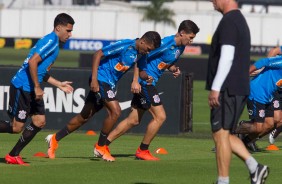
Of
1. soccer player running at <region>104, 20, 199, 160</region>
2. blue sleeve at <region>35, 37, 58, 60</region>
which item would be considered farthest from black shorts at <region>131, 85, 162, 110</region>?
blue sleeve at <region>35, 37, 58, 60</region>

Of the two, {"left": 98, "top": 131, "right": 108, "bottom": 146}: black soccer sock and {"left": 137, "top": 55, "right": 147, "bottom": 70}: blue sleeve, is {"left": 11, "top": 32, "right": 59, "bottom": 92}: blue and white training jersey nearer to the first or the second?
{"left": 98, "top": 131, "right": 108, "bottom": 146}: black soccer sock

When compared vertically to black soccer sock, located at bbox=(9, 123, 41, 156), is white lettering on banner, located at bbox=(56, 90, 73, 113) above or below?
below

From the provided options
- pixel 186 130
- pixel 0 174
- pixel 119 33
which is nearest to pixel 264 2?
pixel 119 33

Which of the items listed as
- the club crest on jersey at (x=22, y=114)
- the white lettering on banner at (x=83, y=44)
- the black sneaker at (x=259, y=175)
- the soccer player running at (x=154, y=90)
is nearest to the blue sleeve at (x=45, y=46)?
the club crest on jersey at (x=22, y=114)

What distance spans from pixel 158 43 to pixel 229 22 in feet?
12.4

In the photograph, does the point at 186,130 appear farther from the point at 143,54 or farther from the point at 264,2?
the point at 264,2

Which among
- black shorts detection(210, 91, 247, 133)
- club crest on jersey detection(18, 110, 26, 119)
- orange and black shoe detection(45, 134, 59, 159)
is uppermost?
black shorts detection(210, 91, 247, 133)

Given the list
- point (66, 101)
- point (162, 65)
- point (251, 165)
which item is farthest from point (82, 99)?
point (251, 165)

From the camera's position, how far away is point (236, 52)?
11.3 m

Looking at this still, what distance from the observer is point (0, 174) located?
1266 centimetres

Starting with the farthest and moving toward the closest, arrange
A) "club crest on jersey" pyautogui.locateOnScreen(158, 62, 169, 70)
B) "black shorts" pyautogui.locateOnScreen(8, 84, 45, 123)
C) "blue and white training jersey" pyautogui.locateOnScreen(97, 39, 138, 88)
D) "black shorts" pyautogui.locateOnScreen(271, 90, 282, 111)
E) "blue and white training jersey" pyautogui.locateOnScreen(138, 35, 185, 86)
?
"black shorts" pyautogui.locateOnScreen(271, 90, 282, 111) → "club crest on jersey" pyautogui.locateOnScreen(158, 62, 169, 70) → "blue and white training jersey" pyautogui.locateOnScreen(138, 35, 185, 86) → "blue and white training jersey" pyautogui.locateOnScreen(97, 39, 138, 88) → "black shorts" pyautogui.locateOnScreen(8, 84, 45, 123)

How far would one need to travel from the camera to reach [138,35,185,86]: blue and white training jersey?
51.3 feet

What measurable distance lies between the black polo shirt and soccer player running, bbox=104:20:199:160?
4099 millimetres

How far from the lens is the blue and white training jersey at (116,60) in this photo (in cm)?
1494
